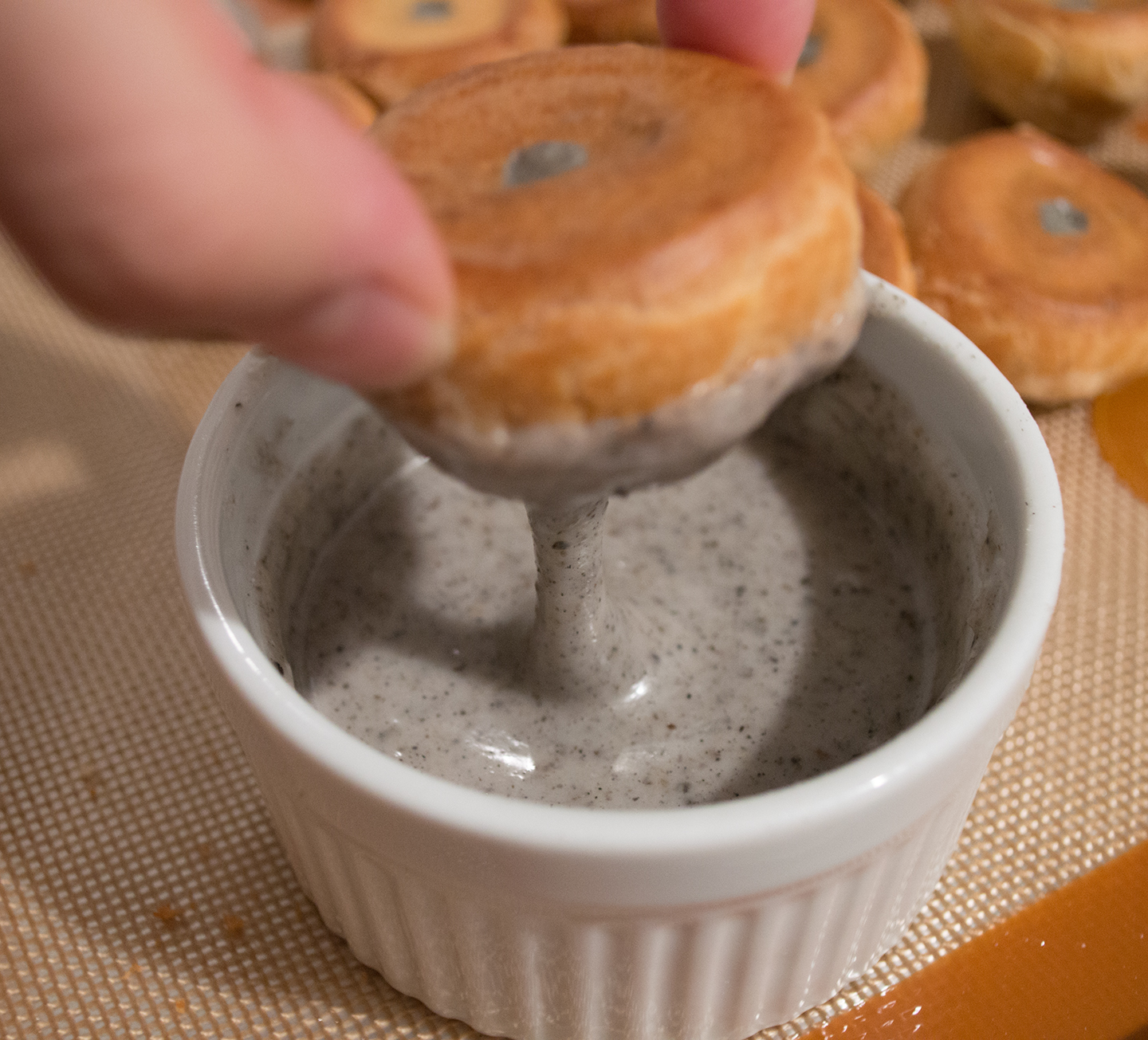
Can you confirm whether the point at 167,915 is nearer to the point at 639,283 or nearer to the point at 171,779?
the point at 171,779

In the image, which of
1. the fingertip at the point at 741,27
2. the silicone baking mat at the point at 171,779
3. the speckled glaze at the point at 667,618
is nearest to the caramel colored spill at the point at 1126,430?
the silicone baking mat at the point at 171,779

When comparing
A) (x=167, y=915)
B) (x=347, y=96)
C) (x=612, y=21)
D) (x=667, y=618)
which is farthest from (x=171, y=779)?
(x=612, y=21)

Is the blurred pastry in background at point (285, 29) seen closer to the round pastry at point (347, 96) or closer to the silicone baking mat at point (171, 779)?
the round pastry at point (347, 96)

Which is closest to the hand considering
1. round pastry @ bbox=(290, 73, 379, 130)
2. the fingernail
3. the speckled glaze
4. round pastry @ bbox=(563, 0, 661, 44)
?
the fingernail

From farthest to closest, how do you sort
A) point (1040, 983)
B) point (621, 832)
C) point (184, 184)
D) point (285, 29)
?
point (285, 29)
point (1040, 983)
point (621, 832)
point (184, 184)

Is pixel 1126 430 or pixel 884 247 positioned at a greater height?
pixel 884 247

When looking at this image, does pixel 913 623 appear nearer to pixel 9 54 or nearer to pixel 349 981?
pixel 349 981

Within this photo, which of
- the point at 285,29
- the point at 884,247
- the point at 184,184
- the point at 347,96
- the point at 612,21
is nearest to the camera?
the point at 184,184

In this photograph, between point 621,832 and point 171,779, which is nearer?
point 621,832
